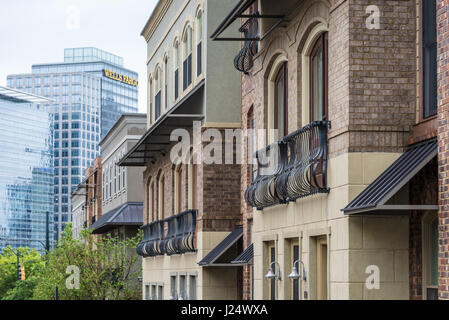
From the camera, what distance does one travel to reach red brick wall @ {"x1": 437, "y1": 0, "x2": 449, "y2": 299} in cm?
1180

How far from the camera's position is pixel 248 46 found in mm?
20562

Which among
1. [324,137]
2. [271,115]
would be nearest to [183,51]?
[271,115]

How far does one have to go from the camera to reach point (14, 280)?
318 ft

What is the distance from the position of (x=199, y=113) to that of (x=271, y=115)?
8613mm

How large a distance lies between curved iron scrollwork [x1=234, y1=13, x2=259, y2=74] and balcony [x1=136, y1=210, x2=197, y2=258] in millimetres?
6841

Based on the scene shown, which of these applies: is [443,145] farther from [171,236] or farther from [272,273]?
[171,236]

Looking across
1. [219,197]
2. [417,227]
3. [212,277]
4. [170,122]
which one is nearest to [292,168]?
[417,227]

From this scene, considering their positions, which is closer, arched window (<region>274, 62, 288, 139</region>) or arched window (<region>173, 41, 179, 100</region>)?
arched window (<region>274, 62, 288, 139</region>)

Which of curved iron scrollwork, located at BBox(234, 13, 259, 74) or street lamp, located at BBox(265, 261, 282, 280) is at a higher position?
curved iron scrollwork, located at BBox(234, 13, 259, 74)

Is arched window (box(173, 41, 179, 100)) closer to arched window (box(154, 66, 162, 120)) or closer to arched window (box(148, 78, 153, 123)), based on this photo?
arched window (box(154, 66, 162, 120))

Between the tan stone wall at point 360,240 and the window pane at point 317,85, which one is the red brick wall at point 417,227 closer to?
the tan stone wall at point 360,240

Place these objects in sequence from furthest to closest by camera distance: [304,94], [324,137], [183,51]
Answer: [183,51] → [304,94] → [324,137]

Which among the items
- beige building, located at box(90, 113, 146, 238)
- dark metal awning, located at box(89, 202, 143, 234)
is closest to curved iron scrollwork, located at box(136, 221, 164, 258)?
dark metal awning, located at box(89, 202, 143, 234)

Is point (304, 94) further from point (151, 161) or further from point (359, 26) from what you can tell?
point (151, 161)
